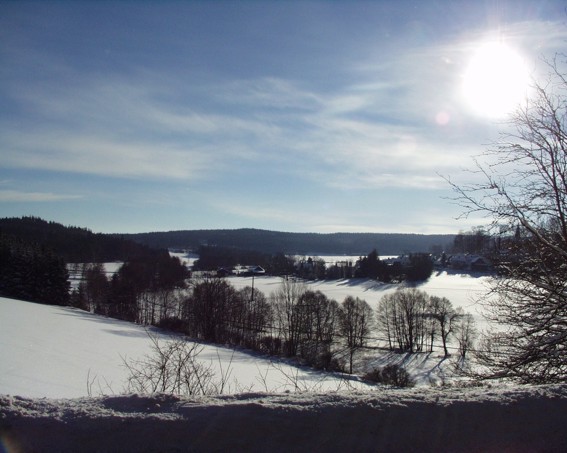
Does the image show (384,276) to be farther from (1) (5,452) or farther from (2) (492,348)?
(1) (5,452)

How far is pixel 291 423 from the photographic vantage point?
264 cm

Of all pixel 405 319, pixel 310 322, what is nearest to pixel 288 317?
pixel 310 322

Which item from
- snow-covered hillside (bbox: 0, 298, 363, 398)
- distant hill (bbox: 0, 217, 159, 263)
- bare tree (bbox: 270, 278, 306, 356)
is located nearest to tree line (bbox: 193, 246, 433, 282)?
distant hill (bbox: 0, 217, 159, 263)

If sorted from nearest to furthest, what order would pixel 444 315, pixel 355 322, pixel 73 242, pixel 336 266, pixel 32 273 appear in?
pixel 444 315 → pixel 355 322 → pixel 32 273 → pixel 336 266 → pixel 73 242

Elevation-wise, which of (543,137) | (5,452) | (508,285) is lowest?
(5,452)

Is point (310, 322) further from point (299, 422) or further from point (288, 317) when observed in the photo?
point (299, 422)

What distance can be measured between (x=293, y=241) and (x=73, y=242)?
88.6 m

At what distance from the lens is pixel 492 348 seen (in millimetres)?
7199

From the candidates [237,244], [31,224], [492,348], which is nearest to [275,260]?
[237,244]

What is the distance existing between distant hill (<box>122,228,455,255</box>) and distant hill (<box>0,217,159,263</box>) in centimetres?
3751

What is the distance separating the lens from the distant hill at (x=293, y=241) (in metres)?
158

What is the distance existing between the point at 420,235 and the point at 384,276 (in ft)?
281

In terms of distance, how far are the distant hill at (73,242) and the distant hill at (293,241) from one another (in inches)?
1477

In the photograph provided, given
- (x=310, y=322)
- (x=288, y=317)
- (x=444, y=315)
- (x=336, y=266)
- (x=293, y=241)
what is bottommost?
(x=310, y=322)
